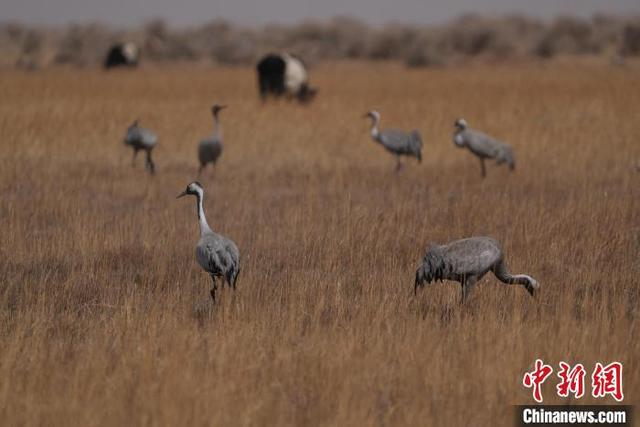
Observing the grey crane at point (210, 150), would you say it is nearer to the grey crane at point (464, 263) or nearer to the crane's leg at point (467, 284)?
the grey crane at point (464, 263)

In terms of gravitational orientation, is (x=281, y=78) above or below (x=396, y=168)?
above

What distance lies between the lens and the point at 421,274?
6641 mm

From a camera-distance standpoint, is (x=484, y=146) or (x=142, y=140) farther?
(x=142, y=140)

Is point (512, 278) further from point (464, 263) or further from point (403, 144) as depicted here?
point (403, 144)

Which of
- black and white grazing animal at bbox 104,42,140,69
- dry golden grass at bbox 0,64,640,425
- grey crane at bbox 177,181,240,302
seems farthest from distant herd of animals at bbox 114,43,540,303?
black and white grazing animal at bbox 104,42,140,69

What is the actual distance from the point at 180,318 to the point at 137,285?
1.14 m

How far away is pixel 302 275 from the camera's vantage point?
7738 mm

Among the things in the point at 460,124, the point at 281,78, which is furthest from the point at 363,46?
the point at 460,124

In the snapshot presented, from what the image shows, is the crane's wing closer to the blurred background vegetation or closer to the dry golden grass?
the dry golden grass

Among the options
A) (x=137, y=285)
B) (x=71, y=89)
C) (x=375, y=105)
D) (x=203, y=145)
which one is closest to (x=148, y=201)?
(x=203, y=145)

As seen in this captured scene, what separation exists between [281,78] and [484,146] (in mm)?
10959

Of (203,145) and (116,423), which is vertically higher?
(203,145)

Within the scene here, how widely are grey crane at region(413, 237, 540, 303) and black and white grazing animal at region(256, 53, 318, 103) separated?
16691 millimetres

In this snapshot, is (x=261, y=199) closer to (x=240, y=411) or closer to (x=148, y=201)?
(x=148, y=201)
